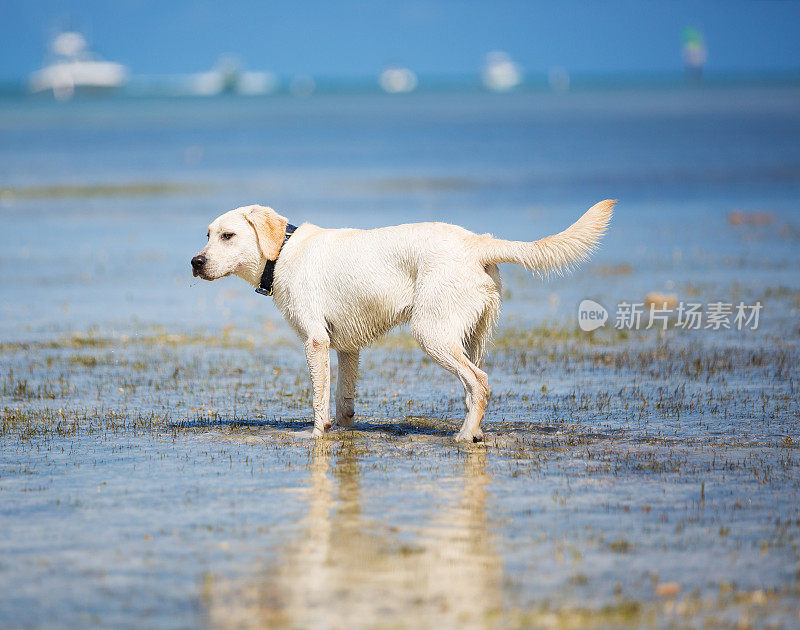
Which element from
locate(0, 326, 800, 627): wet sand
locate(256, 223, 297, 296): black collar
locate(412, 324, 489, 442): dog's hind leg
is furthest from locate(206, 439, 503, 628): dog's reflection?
locate(256, 223, 297, 296): black collar

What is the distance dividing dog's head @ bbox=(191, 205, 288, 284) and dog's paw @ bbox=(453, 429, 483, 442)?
2.20m

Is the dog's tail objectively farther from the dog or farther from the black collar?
the black collar

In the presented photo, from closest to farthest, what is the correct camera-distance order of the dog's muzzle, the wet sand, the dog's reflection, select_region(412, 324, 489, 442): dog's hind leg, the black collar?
the dog's reflection → the wet sand → select_region(412, 324, 489, 442): dog's hind leg → the dog's muzzle → the black collar

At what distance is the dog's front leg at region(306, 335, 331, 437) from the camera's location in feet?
31.0

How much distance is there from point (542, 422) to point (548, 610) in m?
4.25

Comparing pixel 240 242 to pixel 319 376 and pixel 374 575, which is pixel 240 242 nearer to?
pixel 319 376

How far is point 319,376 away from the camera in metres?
9.48

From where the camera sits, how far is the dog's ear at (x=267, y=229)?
9641mm

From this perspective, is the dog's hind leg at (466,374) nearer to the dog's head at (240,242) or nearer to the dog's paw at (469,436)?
the dog's paw at (469,436)

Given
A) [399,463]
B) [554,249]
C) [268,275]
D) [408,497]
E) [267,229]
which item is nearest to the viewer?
[408,497]

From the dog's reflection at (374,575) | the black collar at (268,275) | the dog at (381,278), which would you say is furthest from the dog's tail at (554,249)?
the dog's reflection at (374,575)

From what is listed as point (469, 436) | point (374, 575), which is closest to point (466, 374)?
point (469, 436)

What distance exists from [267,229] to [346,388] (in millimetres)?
1532

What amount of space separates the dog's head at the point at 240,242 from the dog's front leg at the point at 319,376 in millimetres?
840
